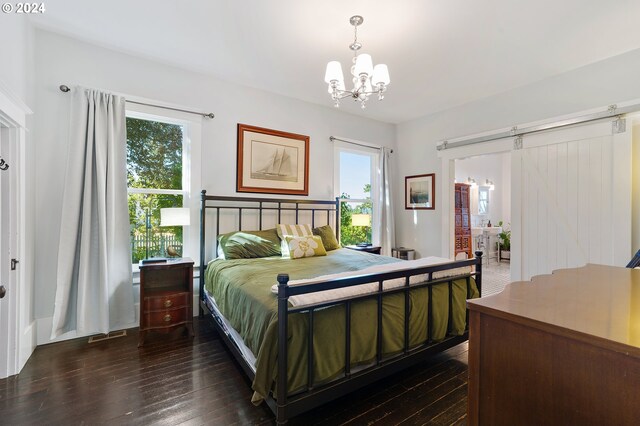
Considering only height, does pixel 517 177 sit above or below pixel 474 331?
above

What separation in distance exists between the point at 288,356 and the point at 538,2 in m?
3.00

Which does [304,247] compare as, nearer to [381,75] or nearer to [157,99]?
[381,75]

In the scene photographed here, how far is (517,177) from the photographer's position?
11.9ft

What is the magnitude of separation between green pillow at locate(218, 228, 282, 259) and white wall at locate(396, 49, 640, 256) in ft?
8.48

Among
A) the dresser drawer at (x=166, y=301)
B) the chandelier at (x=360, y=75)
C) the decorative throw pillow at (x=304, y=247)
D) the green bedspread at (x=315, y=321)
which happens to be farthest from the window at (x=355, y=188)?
the dresser drawer at (x=166, y=301)

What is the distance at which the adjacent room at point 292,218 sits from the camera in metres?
1.48

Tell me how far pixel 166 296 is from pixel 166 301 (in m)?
0.05

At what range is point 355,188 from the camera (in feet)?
15.9

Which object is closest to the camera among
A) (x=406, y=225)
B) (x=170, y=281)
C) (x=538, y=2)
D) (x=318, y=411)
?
(x=318, y=411)

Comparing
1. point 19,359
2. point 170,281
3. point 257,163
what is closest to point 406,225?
point 257,163

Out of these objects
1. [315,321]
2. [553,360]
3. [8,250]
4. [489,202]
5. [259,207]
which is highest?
[489,202]

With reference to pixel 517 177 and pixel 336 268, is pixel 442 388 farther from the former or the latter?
pixel 517 177

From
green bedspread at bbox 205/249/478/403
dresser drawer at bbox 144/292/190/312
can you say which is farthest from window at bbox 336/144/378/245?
dresser drawer at bbox 144/292/190/312

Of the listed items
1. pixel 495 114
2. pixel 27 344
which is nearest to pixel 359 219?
pixel 495 114
